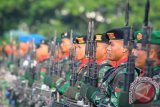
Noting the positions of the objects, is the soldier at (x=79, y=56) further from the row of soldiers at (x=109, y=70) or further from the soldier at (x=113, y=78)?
the soldier at (x=113, y=78)

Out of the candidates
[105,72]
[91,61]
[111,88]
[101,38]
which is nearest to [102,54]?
[101,38]

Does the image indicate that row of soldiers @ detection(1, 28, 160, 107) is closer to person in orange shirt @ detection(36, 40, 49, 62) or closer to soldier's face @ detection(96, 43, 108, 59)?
soldier's face @ detection(96, 43, 108, 59)

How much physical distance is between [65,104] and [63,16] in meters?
22.9

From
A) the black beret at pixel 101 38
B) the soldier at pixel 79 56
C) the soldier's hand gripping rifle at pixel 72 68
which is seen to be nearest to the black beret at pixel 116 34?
the black beret at pixel 101 38

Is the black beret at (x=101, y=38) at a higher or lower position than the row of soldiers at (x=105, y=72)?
higher

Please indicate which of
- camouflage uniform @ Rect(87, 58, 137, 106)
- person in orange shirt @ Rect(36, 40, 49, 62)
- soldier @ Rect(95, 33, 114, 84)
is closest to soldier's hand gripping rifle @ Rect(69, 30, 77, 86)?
soldier @ Rect(95, 33, 114, 84)

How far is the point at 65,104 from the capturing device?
352 inches

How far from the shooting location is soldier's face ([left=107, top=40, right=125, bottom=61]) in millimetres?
7974

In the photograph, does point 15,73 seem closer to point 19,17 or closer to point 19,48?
point 19,48

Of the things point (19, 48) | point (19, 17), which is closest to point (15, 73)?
point (19, 48)

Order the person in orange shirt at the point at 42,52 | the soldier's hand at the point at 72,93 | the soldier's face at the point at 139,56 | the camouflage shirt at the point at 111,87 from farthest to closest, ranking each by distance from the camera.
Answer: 1. the person in orange shirt at the point at 42,52
2. the soldier's hand at the point at 72,93
3. the camouflage shirt at the point at 111,87
4. the soldier's face at the point at 139,56

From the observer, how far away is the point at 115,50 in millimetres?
7977

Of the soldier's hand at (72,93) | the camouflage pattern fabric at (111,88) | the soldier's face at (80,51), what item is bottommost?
the soldier's hand at (72,93)

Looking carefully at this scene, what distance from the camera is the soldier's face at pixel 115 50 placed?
26.2 feet
